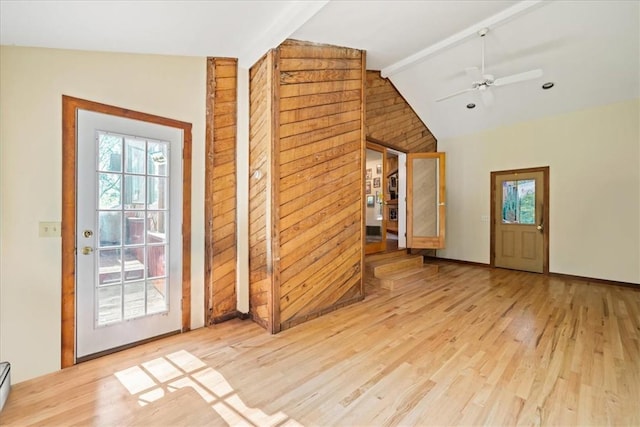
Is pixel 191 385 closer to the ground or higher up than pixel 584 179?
closer to the ground

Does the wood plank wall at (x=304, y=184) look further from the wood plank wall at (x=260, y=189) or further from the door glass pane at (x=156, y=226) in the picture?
the door glass pane at (x=156, y=226)

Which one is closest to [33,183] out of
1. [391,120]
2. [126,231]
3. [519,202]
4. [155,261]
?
[126,231]

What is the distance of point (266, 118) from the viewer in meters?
2.81

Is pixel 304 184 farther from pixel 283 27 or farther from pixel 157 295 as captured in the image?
pixel 157 295

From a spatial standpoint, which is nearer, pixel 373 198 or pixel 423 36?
pixel 423 36

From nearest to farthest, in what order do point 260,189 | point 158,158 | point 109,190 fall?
point 109,190 → point 158,158 → point 260,189

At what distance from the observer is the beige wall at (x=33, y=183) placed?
75.0 inches

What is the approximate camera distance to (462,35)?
376 centimetres

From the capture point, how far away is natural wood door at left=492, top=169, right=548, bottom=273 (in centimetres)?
530

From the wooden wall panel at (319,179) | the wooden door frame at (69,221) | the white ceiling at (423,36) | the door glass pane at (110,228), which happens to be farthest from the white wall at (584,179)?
the wooden door frame at (69,221)

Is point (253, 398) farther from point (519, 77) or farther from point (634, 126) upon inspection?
point (634, 126)

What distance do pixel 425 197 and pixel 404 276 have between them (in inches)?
77.3

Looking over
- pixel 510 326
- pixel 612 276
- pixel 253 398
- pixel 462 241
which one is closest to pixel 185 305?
pixel 253 398

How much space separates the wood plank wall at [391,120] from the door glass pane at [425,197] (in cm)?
49
